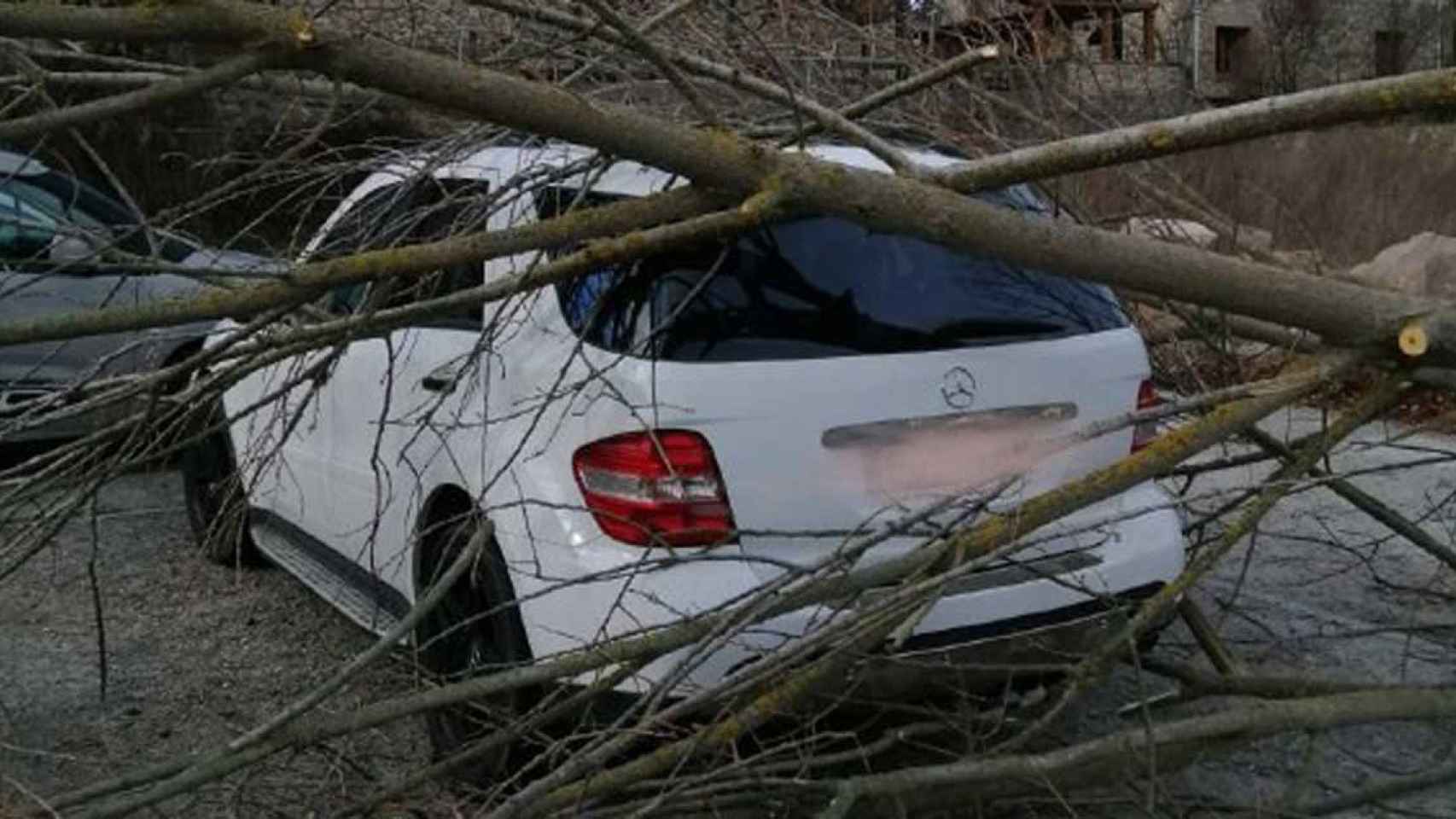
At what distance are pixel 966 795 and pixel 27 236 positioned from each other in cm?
401

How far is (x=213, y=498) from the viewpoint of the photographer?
245 inches

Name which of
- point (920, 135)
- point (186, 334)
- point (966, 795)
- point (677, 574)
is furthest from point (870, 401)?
point (186, 334)

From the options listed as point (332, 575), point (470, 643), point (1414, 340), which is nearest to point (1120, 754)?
point (1414, 340)

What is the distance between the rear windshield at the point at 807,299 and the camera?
3.51 meters

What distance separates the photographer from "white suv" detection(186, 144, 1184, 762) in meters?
3.39

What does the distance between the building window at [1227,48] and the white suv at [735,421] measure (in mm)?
12336

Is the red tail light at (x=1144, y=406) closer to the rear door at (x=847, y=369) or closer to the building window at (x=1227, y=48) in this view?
the rear door at (x=847, y=369)

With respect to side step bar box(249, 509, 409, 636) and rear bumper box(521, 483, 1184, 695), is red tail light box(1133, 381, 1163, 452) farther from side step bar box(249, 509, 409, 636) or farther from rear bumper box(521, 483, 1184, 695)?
side step bar box(249, 509, 409, 636)

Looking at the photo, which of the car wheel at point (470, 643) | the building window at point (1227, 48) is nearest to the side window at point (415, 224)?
the car wheel at point (470, 643)

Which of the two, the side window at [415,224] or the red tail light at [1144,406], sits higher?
the side window at [415,224]

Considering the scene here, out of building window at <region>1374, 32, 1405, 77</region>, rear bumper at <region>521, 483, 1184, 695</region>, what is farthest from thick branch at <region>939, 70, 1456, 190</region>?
building window at <region>1374, 32, 1405, 77</region>

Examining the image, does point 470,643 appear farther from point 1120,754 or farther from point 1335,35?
point 1335,35

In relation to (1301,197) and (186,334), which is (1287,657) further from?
(1301,197)

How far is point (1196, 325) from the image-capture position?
4066 mm
